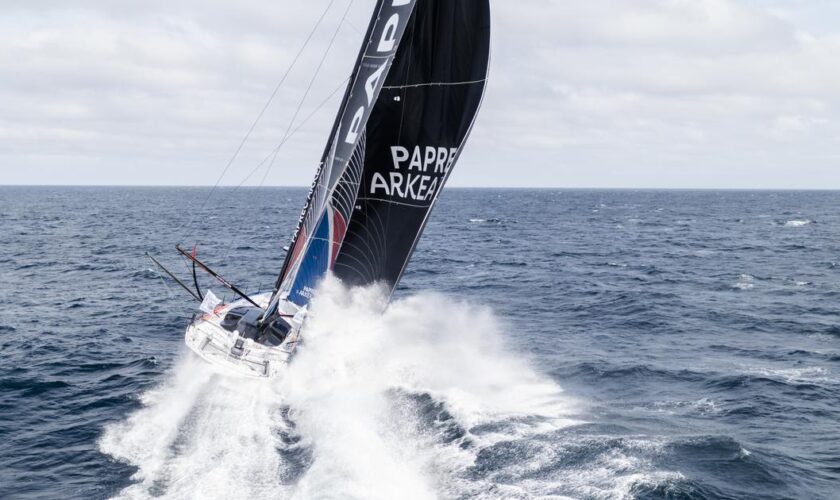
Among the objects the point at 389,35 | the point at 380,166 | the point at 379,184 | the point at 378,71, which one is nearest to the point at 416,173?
the point at 380,166

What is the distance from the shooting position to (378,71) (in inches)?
690

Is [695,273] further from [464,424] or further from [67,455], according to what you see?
[67,455]

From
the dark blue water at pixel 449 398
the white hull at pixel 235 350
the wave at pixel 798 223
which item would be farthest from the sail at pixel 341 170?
the wave at pixel 798 223

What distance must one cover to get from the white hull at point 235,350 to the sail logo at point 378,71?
A: 591cm

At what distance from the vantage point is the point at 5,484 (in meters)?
14.9

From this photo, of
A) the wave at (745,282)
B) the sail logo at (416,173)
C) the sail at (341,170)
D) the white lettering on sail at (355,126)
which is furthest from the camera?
the wave at (745,282)

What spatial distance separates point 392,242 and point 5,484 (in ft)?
37.0

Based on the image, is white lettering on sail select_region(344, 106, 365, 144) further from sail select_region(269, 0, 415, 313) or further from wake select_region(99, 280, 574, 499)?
wake select_region(99, 280, 574, 499)

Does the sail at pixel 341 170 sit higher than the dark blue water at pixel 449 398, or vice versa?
the sail at pixel 341 170

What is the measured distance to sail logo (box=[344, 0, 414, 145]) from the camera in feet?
56.3

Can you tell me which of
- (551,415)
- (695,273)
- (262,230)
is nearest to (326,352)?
(551,415)

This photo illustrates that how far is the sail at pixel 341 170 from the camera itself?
17375 millimetres

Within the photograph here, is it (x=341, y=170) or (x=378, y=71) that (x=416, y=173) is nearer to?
(x=341, y=170)

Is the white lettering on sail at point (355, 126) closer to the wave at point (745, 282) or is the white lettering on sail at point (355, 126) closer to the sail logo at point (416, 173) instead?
the sail logo at point (416, 173)
